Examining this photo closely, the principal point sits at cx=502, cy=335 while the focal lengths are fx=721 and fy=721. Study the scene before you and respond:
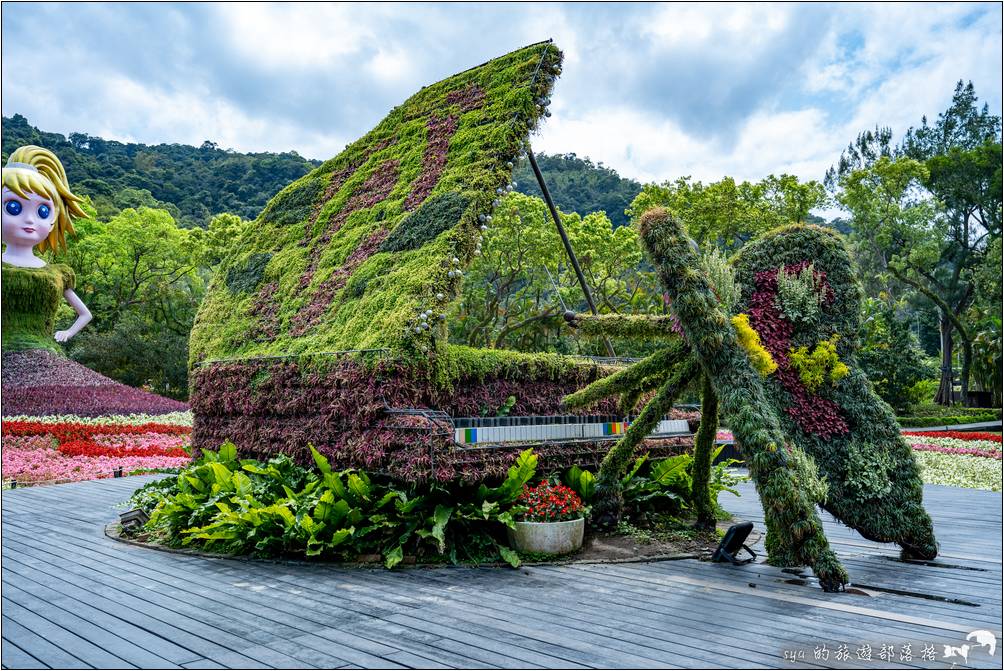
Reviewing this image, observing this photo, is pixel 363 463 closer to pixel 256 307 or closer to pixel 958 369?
pixel 256 307

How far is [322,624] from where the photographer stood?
18.2 feet

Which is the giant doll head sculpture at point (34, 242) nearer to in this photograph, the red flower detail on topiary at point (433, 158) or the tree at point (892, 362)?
the red flower detail on topiary at point (433, 158)

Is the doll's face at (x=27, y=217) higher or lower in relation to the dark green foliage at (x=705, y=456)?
higher

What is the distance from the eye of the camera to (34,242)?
73.9ft

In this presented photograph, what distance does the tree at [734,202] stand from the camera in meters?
30.8

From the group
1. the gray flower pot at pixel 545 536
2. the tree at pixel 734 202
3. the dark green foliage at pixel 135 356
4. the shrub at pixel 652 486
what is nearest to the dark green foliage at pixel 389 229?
the gray flower pot at pixel 545 536

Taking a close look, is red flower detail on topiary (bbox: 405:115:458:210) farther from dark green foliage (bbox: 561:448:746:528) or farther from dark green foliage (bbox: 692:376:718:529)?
dark green foliage (bbox: 692:376:718:529)

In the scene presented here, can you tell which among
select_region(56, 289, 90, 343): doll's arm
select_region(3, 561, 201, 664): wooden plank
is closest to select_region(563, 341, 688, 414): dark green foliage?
select_region(3, 561, 201, 664): wooden plank

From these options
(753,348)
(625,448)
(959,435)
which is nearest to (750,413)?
(753,348)

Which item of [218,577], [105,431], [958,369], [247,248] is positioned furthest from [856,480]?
[958,369]

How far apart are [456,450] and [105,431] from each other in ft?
52.1

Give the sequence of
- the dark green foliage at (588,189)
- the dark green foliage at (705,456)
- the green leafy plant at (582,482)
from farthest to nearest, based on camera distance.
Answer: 1. the dark green foliage at (588,189)
2. the green leafy plant at (582,482)
3. the dark green foliage at (705,456)

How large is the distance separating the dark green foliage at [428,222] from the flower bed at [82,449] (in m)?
7.50

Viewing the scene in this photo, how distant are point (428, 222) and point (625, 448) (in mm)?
3708
